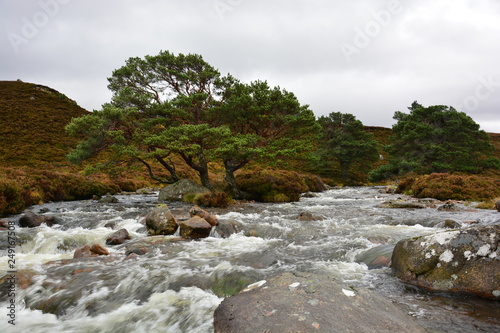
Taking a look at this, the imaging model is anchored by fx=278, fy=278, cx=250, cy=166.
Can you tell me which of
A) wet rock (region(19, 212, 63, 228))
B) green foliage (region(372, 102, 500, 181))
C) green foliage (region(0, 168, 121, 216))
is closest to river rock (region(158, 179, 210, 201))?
green foliage (region(0, 168, 121, 216))

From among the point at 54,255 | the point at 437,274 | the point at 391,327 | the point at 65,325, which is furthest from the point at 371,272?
the point at 54,255

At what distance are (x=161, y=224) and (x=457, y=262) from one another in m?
8.58

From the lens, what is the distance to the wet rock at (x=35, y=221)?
10.9 metres

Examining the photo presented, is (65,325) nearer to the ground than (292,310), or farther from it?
nearer to the ground

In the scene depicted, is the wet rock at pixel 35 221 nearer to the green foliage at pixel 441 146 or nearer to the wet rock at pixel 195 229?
the wet rock at pixel 195 229

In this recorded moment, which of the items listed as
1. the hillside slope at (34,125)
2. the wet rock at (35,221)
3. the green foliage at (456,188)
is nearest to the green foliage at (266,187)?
the green foliage at (456,188)

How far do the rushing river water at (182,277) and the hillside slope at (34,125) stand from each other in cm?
3292

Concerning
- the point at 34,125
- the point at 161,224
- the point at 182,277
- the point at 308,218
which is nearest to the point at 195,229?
the point at 161,224

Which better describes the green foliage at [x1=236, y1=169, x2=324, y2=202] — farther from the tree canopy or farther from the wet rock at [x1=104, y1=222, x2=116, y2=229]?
the wet rock at [x1=104, y1=222, x2=116, y2=229]

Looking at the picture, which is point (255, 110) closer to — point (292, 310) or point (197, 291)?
point (197, 291)

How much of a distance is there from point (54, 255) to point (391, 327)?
8446 millimetres

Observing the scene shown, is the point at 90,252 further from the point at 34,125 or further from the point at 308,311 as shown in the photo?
the point at 34,125

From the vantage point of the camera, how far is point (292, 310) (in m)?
3.02

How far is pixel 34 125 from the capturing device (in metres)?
46.7
